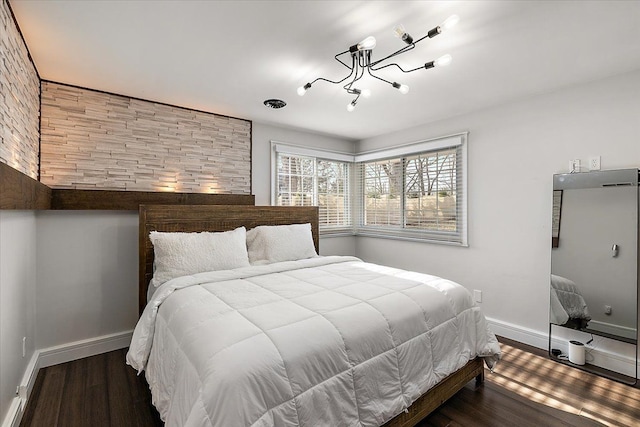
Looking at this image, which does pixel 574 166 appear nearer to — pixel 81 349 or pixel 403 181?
pixel 403 181

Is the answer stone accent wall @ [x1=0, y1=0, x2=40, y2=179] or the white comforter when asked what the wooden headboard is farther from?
stone accent wall @ [x1=0, y1=0, x2=40, y2=179]

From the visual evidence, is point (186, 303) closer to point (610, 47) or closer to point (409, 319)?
point (409, 319)

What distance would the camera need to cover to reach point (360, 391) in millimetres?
1464

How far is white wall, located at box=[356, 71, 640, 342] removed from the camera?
2.53 m

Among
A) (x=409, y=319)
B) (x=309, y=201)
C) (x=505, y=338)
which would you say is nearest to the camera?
(x=409, y=319)

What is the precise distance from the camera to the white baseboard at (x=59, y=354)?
1907 millimetres

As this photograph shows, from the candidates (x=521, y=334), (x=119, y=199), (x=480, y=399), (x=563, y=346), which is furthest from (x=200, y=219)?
(x=563, y=346)

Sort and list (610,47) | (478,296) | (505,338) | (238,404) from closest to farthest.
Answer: (238,404) < (610,47) < (505,338) < (478,296)

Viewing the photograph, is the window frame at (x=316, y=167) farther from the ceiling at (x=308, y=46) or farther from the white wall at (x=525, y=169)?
the white wall at (x=525, y=169)

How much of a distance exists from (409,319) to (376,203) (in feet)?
9.78

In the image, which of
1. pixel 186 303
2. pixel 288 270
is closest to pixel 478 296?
pixel 288 270

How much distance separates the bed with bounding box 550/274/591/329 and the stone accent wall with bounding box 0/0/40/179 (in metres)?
4.13

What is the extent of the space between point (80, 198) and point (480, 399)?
11.7ft

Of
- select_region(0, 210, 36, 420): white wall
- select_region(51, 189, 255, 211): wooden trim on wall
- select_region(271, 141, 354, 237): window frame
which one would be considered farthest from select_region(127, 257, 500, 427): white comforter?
select_region(271, 141, 354, 237): window frame
